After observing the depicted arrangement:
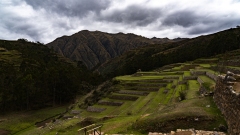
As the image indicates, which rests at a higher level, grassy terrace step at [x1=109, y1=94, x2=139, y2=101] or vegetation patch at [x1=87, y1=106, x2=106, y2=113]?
grassy terrace step at [x1=109, y1=94, x2=139, y2=101]

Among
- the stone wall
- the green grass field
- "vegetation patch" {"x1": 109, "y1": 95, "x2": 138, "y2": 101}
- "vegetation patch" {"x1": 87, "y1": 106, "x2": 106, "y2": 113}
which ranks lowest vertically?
"vegetation patch" {"x1": 87, "y1": 106, "x2": 106, "y2": 113}

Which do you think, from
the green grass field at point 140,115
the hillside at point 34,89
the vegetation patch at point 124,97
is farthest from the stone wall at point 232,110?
the hillside at point 34,89

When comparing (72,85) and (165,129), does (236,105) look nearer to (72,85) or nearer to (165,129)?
(165,129)

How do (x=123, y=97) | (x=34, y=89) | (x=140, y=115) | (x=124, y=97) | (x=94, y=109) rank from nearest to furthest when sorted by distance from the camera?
(x=140, y=115), (x=94, y=109), (x=124, y=97), (x=123, y=97), (x=34, y=89)

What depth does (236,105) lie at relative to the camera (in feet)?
26.3

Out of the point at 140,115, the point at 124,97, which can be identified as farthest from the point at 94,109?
the point at 140,115

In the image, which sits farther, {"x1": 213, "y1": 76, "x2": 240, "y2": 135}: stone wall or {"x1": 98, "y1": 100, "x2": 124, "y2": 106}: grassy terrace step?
{"x1": 98, "y1": 100, "x2": 124, "y2": 106}: grassy terrace step

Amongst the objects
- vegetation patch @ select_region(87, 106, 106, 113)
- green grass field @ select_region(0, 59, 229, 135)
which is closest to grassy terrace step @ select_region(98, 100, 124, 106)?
green grass field @ select_region(0, 59, 229, 135)

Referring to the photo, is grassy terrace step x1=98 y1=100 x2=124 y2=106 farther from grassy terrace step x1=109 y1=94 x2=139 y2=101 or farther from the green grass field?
grassy terrace step x1=109 y1=94 x2=139 y2=101

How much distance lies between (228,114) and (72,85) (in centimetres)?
4537

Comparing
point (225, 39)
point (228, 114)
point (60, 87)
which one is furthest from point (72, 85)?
point (225, 39)

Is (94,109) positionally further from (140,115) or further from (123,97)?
(140,115)

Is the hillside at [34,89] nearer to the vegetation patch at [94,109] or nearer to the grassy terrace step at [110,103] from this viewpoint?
the grassy terrace step at [110,103]

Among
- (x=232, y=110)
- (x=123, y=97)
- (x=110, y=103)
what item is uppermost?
(x=232, y=110)
